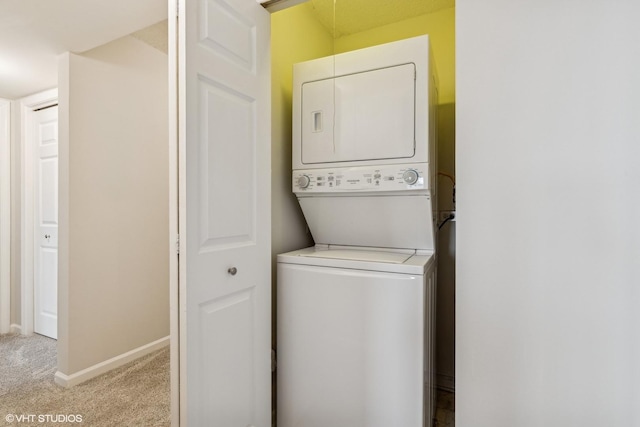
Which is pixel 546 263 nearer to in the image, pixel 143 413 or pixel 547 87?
pixel 547 87

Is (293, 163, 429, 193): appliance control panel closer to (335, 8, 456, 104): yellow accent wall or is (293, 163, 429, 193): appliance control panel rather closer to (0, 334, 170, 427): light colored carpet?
(335, 8, 456, 104): yellow accent wall

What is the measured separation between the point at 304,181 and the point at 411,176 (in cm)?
56

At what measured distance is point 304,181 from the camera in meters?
1.77

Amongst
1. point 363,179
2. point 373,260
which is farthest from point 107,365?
point 363,179

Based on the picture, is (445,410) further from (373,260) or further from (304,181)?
(304,181)

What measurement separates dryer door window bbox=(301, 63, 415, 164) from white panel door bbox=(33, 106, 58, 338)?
2.46 meters

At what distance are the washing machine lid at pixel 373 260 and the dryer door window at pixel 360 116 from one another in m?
0.49

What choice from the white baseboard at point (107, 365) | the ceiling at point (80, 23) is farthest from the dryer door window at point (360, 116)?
the white baseboard at point (107, 365)

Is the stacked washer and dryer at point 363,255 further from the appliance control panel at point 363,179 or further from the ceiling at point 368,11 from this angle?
the ceiling at point 368,11

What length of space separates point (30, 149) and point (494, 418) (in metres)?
3.92

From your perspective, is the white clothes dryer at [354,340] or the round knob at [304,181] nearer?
the white clothes dryer at [354,340]

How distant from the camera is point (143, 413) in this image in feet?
6.03

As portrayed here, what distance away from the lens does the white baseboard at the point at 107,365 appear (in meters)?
2.11

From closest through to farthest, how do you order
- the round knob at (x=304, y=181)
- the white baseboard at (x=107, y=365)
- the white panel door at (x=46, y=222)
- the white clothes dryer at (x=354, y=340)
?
the white clothes dryer at (x=354, y=340) → the round knob at (x=304, y=181) → the white baseboard at (x=107, y=365) → the white panel door at (x=46, y=222)
